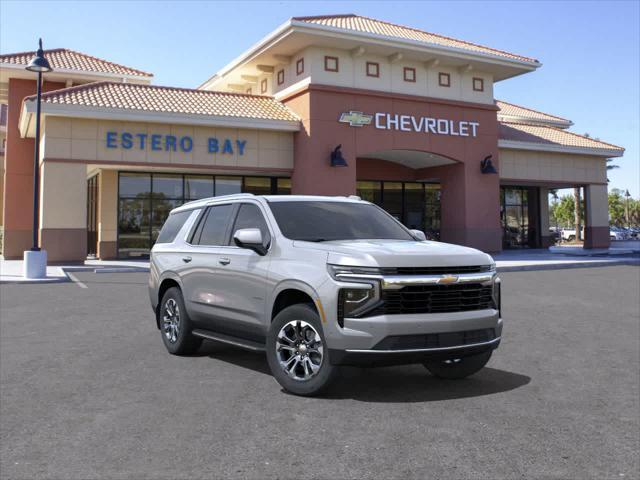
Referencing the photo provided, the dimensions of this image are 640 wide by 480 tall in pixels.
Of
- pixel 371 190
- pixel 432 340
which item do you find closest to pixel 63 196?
pixel 371 190

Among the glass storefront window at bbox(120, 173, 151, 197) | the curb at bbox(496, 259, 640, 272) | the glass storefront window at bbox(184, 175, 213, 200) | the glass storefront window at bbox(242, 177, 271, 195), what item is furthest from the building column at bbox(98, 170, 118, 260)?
the curb at bbox(496, 259, 640, 272)

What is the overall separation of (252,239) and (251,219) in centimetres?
78

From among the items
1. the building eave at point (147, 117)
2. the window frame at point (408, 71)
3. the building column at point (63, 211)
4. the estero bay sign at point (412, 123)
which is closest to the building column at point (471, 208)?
the estero bay sign at point (412, 123)

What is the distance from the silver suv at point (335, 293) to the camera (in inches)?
200

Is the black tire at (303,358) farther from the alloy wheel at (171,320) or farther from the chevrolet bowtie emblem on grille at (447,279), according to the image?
the alloy wheel at (171,320)

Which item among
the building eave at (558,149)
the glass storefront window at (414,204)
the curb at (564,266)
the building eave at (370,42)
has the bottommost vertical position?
the curb at (564,266)

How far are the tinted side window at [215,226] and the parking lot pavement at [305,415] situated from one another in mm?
1435

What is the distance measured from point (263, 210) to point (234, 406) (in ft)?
7.05

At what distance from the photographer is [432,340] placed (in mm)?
5152

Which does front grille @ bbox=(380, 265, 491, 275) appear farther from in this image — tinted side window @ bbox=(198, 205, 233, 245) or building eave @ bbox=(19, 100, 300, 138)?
building eave @ bbox=(19, 100, 300, 138)

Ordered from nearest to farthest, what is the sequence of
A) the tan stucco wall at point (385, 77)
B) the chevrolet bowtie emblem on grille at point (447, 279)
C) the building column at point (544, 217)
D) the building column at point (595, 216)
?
the chevrolet bowtie emblem on grille at point (447, 279)
the tan stucco wall at point (385, 77)
the building column at point (595, 216)
the building column at point (544, 217)

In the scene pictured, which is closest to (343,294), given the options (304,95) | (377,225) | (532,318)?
(377,225)

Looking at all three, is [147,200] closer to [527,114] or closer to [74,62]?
[74,62]

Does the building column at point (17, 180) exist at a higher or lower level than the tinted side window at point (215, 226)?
higher
